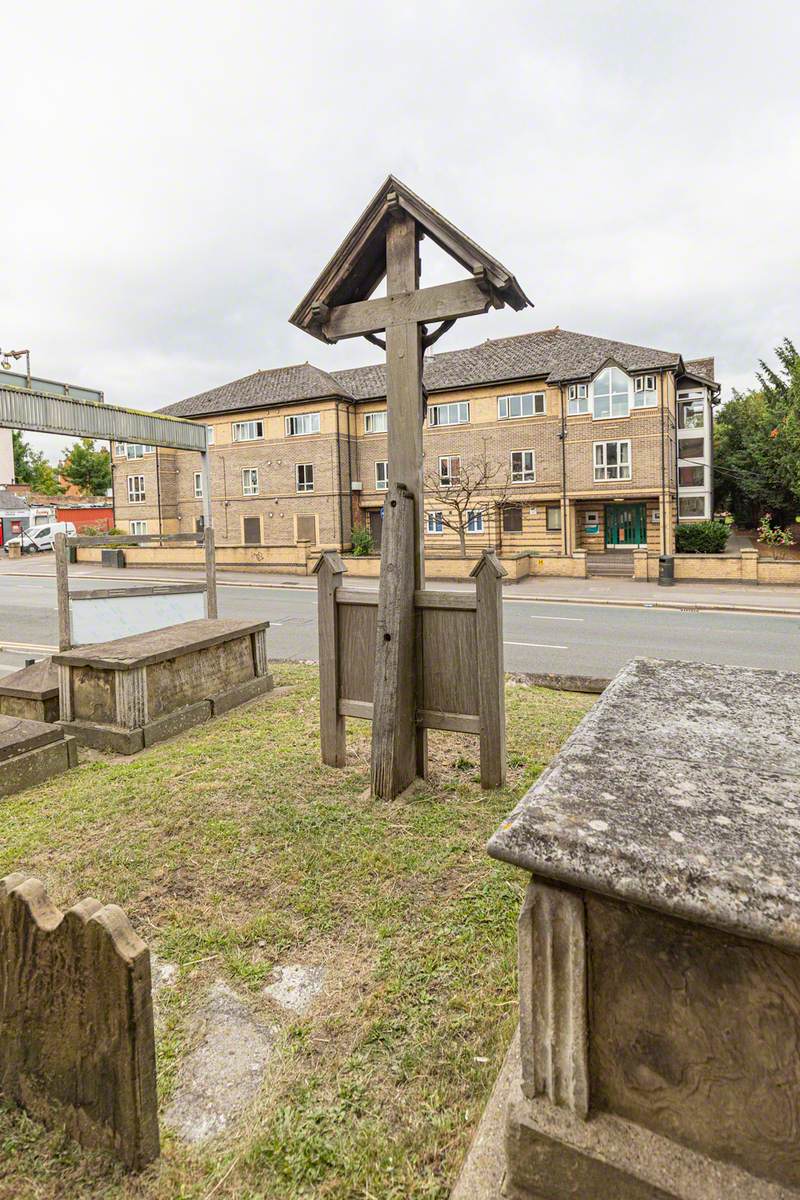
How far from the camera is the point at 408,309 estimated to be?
4629 mm

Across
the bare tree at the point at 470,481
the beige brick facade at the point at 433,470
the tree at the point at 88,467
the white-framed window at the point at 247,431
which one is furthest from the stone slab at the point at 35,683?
the tree at the point at 88,467

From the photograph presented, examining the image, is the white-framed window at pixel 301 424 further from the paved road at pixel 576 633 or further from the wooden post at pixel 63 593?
the wooden post at pixel 63 593

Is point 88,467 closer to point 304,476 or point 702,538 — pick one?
point 304,476

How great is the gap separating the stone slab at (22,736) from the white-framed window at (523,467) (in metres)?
30.5

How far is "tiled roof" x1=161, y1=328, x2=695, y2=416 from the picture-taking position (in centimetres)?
3177

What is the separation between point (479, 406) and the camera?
33.9m

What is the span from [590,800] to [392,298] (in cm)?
424

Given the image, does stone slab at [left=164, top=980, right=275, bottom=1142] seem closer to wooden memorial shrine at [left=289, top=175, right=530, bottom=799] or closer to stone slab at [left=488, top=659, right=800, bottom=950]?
stone slab at [left=488, top=659, right=800, bottom=950]

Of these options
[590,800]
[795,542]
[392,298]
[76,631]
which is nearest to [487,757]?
[590,800]

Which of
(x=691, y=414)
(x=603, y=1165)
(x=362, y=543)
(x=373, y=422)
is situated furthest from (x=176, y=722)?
(x=691, y=414)

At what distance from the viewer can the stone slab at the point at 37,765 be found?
4.77 meters

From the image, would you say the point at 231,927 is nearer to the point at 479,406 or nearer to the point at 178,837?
the point at 178,837

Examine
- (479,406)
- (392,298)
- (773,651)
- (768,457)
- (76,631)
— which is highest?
(479,406)

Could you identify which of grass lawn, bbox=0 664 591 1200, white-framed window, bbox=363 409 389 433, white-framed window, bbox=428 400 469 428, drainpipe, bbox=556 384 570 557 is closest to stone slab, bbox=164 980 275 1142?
grass lawn, bbox=0 664 591 1200
